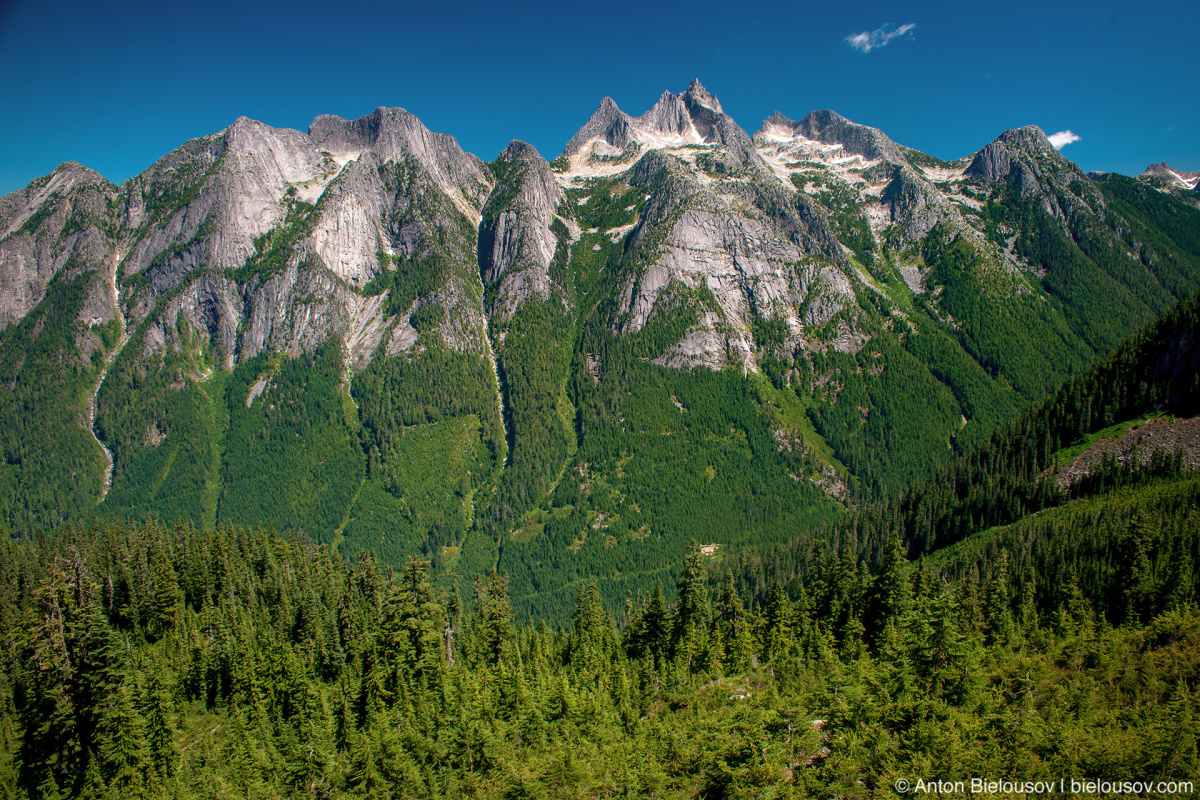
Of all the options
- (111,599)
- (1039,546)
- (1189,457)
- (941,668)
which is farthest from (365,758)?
(1189,457)

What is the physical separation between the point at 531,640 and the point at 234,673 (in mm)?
30723

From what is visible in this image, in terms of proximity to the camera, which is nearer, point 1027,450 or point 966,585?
point 966,585

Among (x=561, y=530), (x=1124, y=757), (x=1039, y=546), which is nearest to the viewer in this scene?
(x=1124, y=757)

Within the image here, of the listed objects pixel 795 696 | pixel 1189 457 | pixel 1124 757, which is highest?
pixel 1189 457

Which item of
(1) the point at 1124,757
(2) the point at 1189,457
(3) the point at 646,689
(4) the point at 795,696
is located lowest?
(3) the point at 646,689

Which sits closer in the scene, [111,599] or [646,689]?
[646,689]

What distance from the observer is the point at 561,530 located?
178m

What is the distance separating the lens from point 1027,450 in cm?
12431

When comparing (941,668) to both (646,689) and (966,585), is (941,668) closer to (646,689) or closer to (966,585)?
(646,689)

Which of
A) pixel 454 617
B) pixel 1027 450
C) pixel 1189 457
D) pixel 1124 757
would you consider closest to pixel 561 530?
pixel 454 617

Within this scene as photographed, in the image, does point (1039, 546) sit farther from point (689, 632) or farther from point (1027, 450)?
point (689, 632)

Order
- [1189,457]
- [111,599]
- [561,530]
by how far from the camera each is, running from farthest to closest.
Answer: [561,530], [1189,457], [111,599]

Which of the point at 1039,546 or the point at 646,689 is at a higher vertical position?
the point at 1039,546

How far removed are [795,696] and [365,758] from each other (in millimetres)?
29426
